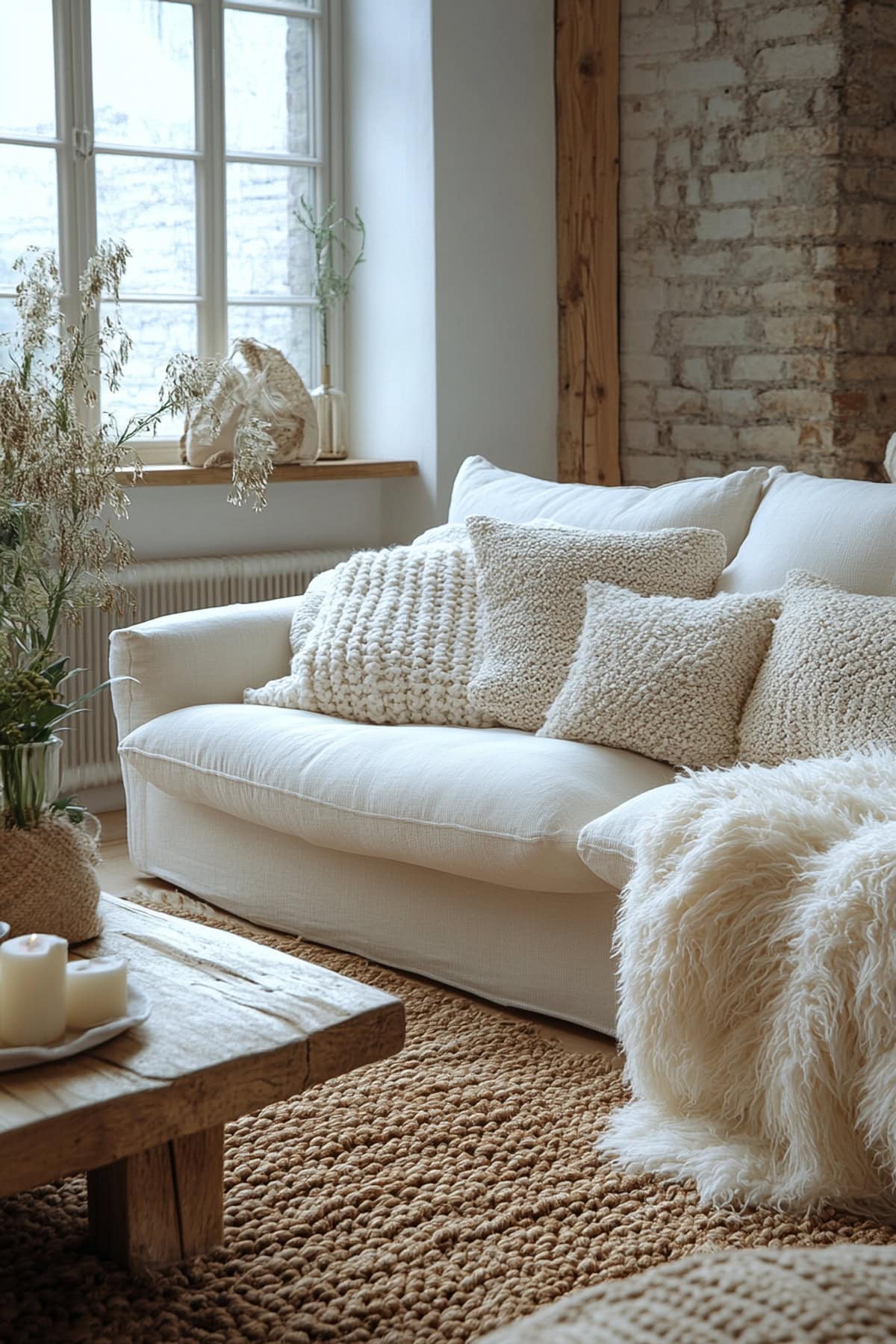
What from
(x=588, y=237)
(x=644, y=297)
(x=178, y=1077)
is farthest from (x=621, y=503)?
(x=178, y=1077)

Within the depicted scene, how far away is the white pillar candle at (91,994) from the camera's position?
5.47 ft

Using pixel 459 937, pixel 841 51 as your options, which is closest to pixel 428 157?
pixel 841 51

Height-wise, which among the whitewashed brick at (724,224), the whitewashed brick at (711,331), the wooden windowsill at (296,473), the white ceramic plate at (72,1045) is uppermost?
the whitewashed brick at (724,224)

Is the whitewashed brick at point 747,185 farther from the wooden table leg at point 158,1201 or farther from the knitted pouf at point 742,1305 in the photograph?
the knitted pouf at point 742,1305

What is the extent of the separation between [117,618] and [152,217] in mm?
1167

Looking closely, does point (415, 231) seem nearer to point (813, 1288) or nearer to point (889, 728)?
point (889, 728)

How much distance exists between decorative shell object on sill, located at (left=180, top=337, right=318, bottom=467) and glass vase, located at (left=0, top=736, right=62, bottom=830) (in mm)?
2223

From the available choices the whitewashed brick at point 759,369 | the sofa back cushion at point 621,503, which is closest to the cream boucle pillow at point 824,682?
the sofa back cushion at point 621,503

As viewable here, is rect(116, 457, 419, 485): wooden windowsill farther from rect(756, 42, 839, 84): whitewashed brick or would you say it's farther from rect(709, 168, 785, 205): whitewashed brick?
rect(756, 42, 839, 84): whitewashed brick

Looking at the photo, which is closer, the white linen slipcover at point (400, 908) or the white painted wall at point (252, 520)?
the white linen slipcover at point (400, 908)

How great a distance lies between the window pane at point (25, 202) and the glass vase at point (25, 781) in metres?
2.38

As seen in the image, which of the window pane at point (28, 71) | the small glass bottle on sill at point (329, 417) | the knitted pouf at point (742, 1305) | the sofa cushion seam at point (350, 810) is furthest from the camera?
the small glass bottle on sill at point (329, 417)

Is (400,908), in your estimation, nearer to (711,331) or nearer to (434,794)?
(434,794)

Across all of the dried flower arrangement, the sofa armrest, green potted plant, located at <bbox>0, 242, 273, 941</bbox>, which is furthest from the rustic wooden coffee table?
the sofa armrest
